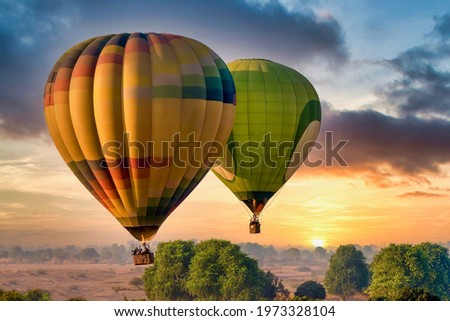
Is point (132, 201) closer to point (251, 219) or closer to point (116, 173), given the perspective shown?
point (116, 173)

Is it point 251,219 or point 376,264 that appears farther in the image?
point 376,264

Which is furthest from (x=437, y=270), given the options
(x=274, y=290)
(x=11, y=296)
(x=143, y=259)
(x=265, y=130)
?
(x=143, y=259)

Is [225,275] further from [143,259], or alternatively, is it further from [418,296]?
[143,259]

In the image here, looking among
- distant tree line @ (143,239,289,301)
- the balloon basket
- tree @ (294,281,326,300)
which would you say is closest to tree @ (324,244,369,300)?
tree @ (294,281,326,300)

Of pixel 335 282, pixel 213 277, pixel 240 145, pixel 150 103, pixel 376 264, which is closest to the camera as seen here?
pixel 150 103

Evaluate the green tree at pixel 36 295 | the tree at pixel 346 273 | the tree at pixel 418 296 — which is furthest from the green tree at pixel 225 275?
the tree at pixel 346 273

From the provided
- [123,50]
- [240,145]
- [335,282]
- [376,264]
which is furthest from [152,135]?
[335,282]

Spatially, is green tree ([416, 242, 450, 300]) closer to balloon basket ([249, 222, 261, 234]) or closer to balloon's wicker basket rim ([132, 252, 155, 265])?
balloon basket ([249, 222, 261, 234])

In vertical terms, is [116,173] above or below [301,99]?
below
